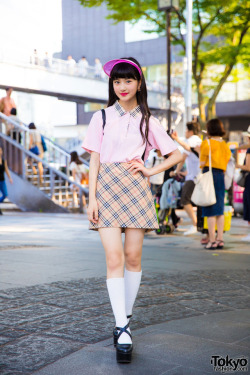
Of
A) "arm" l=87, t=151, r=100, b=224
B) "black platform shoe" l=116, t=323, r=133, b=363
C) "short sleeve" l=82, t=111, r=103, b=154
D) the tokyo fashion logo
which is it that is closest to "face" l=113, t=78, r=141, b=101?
"short sleeve" l=82, t=111, r=103, b=154

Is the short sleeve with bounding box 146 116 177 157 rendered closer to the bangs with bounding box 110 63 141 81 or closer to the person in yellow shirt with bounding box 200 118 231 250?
the bangs with bounding box 110 63 141 81

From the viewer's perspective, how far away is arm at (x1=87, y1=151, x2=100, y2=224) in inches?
126

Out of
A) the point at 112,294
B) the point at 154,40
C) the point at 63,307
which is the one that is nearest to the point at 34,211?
the point at 63,307

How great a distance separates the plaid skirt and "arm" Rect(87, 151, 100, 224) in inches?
1.2

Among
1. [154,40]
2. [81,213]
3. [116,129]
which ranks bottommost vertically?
[81,213]

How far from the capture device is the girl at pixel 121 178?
3.19 m

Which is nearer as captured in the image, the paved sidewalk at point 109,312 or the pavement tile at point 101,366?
the pavement tile at point 101,366

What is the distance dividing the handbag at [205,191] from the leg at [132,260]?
4.24 m

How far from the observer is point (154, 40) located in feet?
157

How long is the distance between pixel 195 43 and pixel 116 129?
20.2 m

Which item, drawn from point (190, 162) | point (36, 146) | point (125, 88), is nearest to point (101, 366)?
point (125, 88)

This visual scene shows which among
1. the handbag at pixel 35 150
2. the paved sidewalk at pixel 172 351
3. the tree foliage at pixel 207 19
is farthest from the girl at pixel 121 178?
the tree foliage at pixel 207 19

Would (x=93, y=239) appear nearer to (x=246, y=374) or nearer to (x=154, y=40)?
(x=246, y=374)

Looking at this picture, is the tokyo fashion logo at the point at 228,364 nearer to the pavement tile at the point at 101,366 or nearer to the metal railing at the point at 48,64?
the pavement tile at the point at 101,366
